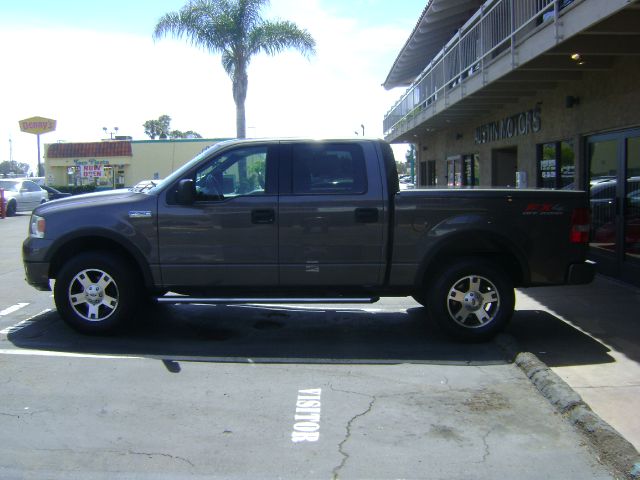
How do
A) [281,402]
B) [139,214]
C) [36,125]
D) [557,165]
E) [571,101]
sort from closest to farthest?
[281,402] → [139,214] → [571,101] → [557,165] → [36,125]

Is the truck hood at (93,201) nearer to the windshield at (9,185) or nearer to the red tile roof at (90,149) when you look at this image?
the windshield at (9,185)

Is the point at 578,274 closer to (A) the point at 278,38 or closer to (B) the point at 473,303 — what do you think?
(B) the point at 473,303

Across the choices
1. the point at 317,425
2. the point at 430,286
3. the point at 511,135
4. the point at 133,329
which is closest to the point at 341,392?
the point at 317,425

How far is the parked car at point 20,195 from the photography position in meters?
27.2

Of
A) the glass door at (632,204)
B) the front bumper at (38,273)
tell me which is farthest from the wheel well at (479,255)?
the front bumper at (38,273)

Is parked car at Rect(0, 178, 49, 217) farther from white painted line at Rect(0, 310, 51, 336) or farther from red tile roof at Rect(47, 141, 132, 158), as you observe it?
white painted line at Rect(0, 310, 51, 336)

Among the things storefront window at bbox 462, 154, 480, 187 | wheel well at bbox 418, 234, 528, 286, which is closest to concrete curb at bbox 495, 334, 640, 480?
wheel well at bbox 418, 234, 528, 286

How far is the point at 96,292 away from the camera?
21.8 ft

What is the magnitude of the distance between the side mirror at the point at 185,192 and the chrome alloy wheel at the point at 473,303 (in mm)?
2754

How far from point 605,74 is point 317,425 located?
7.59 metres

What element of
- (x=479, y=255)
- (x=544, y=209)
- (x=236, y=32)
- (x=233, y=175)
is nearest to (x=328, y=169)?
(x=233, y=175)

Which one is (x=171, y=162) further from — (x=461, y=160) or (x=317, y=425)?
(x=317, y=425)

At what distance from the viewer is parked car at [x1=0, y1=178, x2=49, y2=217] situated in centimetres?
2724

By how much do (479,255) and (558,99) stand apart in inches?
233
